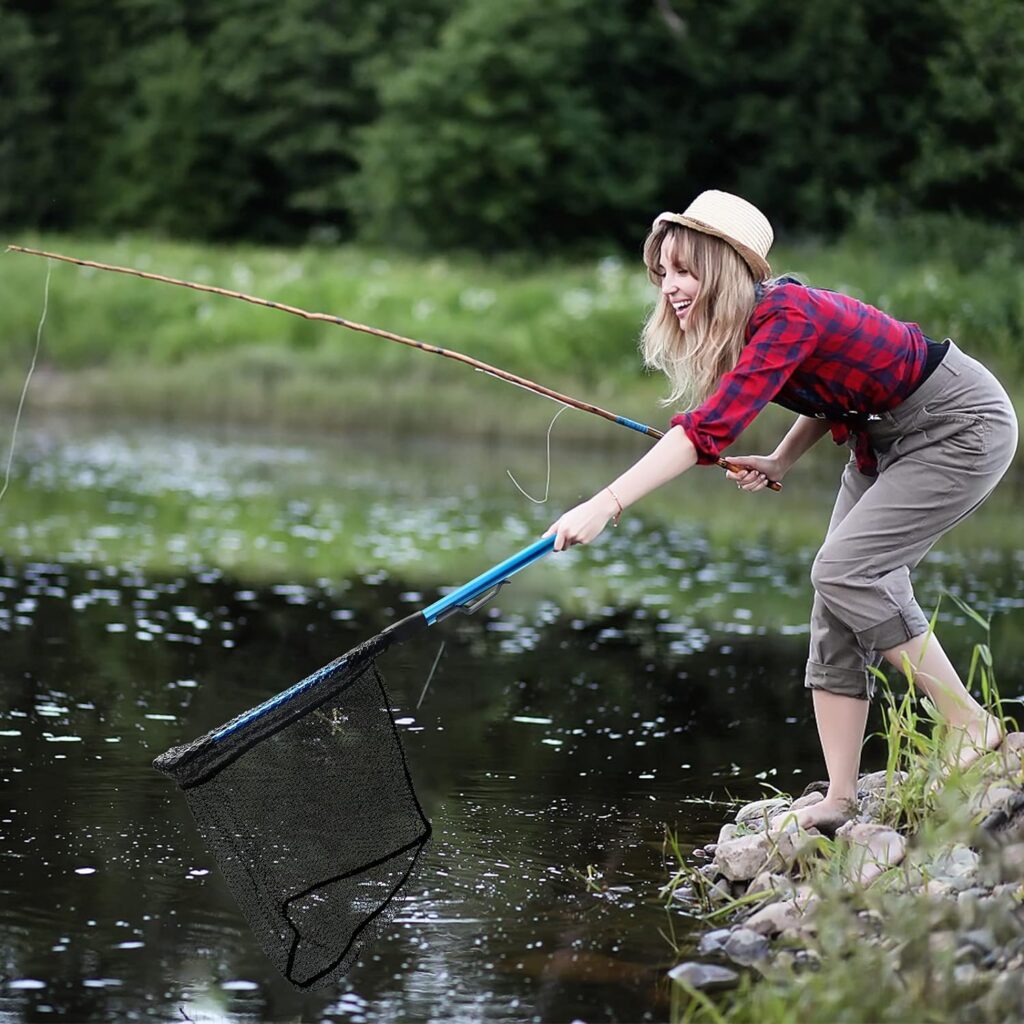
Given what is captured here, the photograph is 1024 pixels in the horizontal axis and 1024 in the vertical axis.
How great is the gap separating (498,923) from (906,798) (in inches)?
42.2

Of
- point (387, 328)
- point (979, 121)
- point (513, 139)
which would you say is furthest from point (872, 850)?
point (513, 139)

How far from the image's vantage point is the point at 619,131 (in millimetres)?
33719

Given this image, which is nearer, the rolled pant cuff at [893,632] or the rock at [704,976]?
the rock at [704,976]

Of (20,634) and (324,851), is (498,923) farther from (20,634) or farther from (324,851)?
(20,634)

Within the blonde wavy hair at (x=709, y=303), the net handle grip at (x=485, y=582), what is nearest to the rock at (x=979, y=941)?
the net handle grip at (x=485, y=582)

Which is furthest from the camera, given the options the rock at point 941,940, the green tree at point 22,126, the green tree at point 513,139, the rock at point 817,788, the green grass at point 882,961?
the green tree at point 22,126

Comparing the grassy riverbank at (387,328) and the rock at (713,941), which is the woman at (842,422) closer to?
the rock at (713,941)

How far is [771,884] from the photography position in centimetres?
416

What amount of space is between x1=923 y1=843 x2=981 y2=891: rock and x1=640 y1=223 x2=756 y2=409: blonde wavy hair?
3.92 feet

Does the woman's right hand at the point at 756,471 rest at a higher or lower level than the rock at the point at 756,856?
higher

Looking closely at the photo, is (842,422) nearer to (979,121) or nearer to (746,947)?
(746,947)

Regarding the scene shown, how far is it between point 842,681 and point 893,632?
8.7 inches

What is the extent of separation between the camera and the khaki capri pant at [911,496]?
4.34 metres

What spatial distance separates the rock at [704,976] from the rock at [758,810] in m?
1.00
